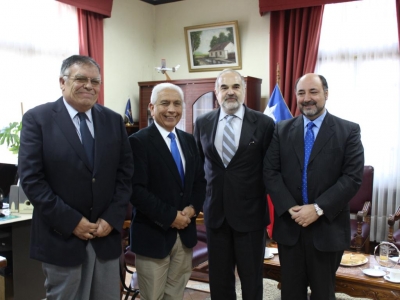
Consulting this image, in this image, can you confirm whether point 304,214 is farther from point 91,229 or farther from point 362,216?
point 362,216

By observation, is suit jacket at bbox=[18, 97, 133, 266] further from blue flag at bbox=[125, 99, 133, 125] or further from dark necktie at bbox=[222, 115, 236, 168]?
blue flag at bbox=[125, 99, 133, 125]

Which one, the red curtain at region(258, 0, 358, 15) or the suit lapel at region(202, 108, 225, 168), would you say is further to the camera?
the red curtain at region(258, 0, 358, 15)

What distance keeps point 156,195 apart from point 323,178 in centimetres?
86

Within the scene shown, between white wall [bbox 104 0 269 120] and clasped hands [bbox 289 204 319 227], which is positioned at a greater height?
white wall [bbox 104 0 269 120]

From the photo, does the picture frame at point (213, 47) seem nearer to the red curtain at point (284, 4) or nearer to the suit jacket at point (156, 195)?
the red curtain at point (284, 4)

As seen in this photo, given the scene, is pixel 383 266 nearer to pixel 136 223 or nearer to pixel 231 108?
pixel 231 108

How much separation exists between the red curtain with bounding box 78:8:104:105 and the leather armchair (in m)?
2.92

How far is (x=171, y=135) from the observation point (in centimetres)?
227

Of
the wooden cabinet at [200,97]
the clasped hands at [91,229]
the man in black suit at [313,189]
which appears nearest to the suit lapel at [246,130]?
the man in black suit at [313,189]

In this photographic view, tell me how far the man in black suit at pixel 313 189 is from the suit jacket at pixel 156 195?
19.1 inches

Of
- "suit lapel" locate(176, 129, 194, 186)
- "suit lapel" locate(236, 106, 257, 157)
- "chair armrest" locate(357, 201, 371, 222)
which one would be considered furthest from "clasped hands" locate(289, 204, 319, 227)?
"chair armrest" locate(357, 201, 371, 222)

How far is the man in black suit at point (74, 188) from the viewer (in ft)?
5.91

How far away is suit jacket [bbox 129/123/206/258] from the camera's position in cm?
212

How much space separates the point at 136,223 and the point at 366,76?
3257 mm
